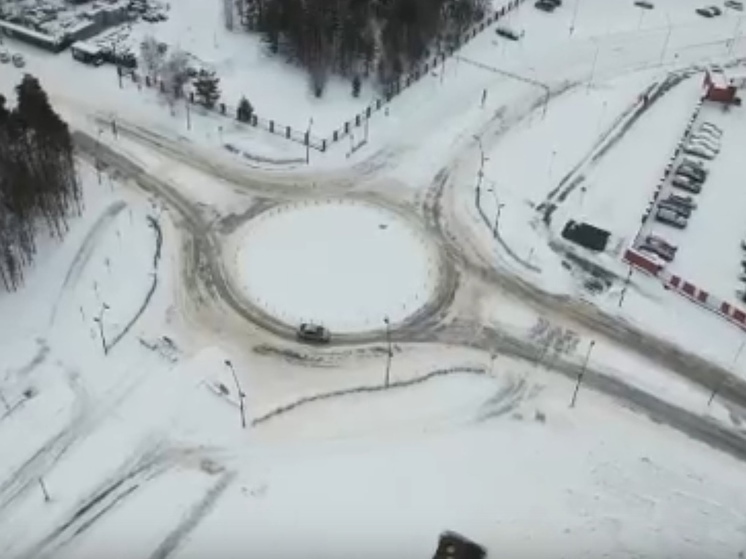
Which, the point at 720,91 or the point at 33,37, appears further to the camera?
the point at 33,37

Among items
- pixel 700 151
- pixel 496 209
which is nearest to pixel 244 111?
pixel 496 209

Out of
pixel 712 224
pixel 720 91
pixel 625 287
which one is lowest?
pixel 625 287

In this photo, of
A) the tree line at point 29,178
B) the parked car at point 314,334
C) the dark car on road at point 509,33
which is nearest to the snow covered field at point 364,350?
the parked car at point 314,334

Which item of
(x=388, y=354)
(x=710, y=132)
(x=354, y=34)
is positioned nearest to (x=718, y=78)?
(x=710, y=132)

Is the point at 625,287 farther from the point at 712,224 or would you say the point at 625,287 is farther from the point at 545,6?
the point at 545,6

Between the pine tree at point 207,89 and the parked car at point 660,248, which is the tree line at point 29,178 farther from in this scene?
the parked car at point 660,248

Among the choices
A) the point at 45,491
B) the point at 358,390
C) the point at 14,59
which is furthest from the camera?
the point at 14,59

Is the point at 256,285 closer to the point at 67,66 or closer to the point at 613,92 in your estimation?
the point at 67,66

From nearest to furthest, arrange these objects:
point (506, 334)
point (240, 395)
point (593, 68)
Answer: point (240, 395)
point (506, 334)
point (593, 68)

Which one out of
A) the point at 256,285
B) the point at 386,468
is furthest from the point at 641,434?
the point at 256,285

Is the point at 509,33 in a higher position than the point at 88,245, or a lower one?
higher
